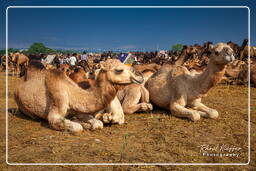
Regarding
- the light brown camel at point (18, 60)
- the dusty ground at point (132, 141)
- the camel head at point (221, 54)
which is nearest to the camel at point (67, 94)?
the dusty ground at point (132, 141)

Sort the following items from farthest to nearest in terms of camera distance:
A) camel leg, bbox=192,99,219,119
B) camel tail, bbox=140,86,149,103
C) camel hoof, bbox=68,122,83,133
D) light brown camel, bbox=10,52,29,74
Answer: light brown camel, bbox=10,52,29,74, camel tail, bbox=140,86,149,103, camel leg, bbox=192,99,219,119, camel hoof, bbox=68,122,83,133

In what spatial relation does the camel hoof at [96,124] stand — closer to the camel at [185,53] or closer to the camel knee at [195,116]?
the camel knee at [195,116]

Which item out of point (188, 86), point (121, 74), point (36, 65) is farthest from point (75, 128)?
point (188, 86)

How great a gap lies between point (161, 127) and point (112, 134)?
1101 millimetres

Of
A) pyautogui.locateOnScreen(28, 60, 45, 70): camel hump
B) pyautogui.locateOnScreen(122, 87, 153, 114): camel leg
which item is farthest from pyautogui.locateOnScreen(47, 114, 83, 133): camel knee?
pyautogui.locateOnScreen(122, 87, 153, 114): camel leg

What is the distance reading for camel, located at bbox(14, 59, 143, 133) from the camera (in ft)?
14.6

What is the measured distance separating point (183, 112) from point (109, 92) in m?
2.17

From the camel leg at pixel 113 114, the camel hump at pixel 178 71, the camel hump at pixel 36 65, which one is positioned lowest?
the camel leg at pixel 113 114

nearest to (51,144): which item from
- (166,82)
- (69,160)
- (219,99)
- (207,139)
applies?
(69,160)

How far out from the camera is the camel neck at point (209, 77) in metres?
5.38

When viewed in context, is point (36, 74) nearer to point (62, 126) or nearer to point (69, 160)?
point (62, 126)

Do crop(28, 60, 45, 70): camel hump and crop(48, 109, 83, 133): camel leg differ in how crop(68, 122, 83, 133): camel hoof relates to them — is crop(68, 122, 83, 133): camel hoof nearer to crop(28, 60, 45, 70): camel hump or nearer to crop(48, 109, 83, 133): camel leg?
crop(48, 109, 83, 133): camel leg

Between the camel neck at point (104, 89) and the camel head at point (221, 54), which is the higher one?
the camel head at point (221, 54)

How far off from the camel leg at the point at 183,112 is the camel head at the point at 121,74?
1963 mm
